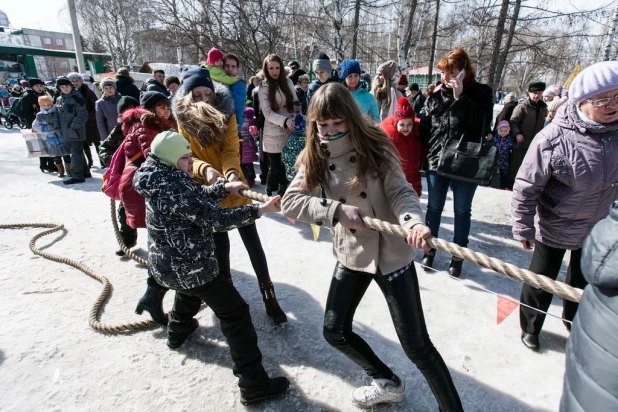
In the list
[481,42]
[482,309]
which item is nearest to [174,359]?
[482,309]

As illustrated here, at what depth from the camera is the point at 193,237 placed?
85.8 inches

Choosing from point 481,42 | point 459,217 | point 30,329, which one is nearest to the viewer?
point 30,329

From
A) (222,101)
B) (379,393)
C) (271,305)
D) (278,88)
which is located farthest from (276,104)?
(379,393)

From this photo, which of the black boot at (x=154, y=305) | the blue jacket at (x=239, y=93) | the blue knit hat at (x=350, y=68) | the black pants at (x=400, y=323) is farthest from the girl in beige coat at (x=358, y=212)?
the blue jacket at (x=239, y=93)

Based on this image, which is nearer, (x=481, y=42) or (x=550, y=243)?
(x=550, y=243)

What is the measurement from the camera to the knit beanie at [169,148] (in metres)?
2.10

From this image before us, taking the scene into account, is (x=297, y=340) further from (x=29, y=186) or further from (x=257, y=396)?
(x=29, y=186)

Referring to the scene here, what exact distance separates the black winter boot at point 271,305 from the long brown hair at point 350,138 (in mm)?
1278

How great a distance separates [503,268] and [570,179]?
1.11 metres

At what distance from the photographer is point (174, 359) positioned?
257 centimetres

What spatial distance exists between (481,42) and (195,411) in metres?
15.3

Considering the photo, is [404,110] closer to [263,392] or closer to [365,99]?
[365,99]

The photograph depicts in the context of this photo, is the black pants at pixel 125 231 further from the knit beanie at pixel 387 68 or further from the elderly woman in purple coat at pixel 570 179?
the elderly woman in purple coat at pixel 570 179

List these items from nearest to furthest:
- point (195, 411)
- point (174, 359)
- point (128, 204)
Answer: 1. point (195, 411)
2. point (174, 359)
3. point (128, 204)
